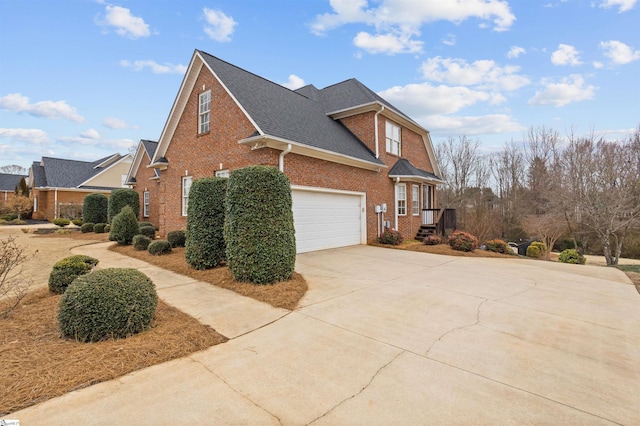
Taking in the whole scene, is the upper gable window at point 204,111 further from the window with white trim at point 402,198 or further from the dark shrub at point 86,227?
the dark shrub at point 86,227

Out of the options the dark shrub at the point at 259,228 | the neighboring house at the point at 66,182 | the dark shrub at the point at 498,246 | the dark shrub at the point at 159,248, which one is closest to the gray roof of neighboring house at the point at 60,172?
the neighboring house at the point at 66,182

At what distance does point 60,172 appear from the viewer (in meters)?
27.9

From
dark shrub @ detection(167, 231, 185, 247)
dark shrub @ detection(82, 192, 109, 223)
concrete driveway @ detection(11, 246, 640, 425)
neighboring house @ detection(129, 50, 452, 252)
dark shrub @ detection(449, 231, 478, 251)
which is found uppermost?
neighboring house @ detection(129, 50, 452, 252)

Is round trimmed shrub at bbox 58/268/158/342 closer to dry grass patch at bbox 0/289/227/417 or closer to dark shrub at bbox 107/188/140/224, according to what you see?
dry grass patch at bbox 0/289/227/417

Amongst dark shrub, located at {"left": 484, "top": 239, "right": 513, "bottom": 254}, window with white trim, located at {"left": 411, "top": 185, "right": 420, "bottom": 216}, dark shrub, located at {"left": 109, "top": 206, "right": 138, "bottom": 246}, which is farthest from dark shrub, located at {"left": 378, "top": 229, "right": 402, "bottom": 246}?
dark shrub, located at {"left": 109, "top": 206, "right": 138, "bottom": 246}

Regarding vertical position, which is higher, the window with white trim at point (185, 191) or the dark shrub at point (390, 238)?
the window with white trim at point (185, 191)

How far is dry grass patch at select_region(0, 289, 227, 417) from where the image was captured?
2.63m

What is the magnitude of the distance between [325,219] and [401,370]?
321 inches

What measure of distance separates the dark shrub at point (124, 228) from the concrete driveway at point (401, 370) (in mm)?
7976

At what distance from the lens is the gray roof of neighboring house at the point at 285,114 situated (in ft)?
32.0

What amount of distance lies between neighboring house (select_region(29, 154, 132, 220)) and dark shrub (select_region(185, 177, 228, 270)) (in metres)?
23.2

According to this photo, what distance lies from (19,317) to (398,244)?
11.8 meters

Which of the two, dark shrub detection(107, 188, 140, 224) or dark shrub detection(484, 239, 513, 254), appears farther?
dark shrub detection(107, 188, 140, 224)

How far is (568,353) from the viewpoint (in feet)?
11.6
